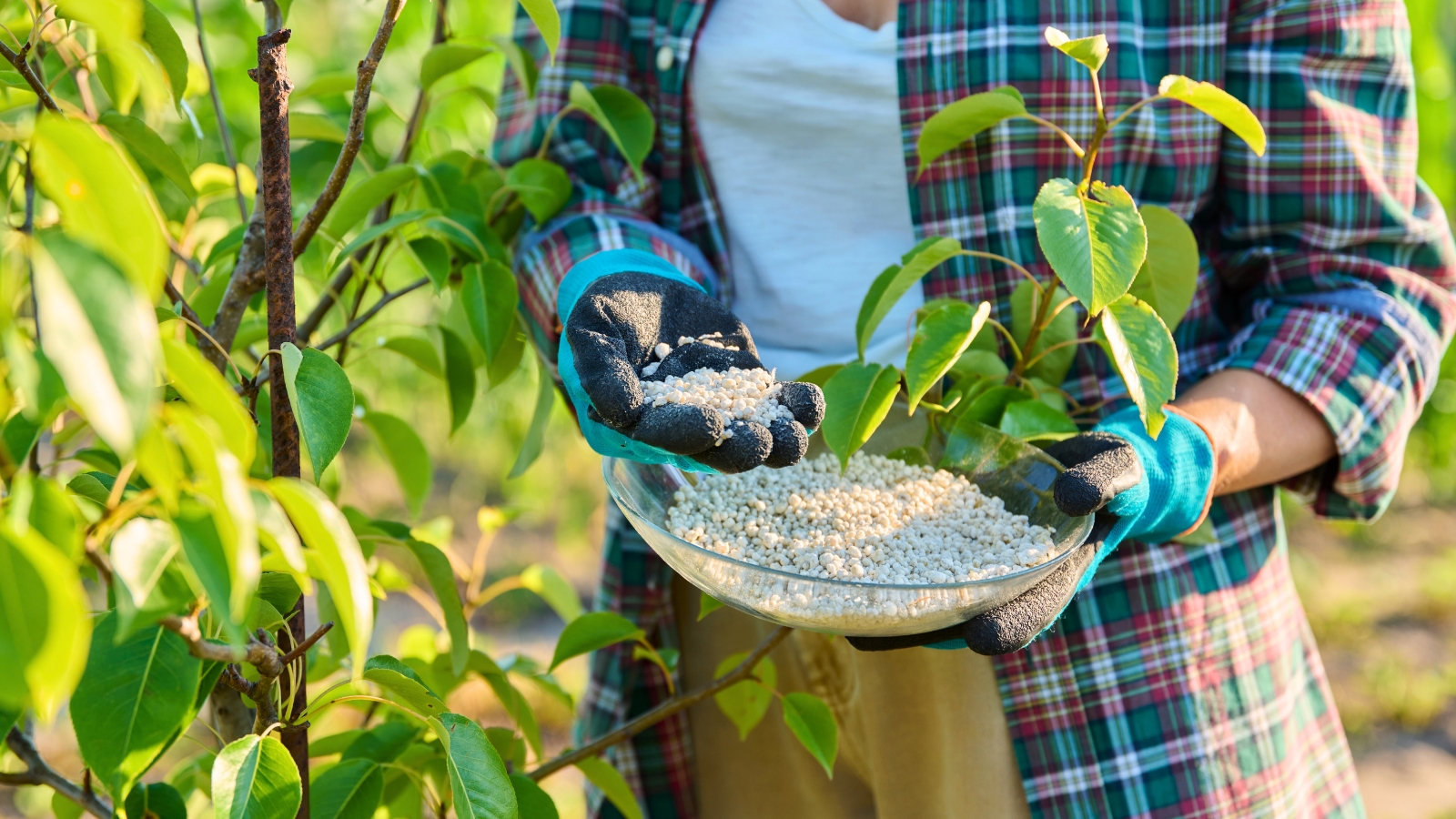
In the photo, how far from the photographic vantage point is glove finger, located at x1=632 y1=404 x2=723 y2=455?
59 cm

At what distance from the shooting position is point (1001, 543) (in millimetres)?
722

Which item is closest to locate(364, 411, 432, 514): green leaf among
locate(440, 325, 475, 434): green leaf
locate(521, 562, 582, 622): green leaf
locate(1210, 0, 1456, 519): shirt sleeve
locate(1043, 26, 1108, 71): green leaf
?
locate(440, 325, 475, 434): green leaf

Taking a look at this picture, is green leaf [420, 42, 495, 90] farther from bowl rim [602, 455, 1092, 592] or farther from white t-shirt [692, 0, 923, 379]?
bowl rim [602, 455, 1092, 592]

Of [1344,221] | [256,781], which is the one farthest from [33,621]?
[1344,221]

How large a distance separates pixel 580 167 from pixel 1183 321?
55 cm

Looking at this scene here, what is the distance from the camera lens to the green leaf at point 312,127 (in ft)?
2.74

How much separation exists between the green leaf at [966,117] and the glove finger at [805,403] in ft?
0.67

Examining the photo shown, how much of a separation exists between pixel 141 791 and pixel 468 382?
0.37 meters

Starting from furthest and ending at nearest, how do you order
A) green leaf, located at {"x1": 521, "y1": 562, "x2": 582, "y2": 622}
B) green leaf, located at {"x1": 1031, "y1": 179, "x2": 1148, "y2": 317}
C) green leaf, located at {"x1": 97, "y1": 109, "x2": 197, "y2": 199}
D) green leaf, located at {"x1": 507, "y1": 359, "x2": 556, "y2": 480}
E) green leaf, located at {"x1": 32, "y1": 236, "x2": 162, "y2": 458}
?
green leaf, located at {"x1": 521, "y1": 562, "x2": 582, "y2": 622}
green leaf, located at {"x1": 507, "y1": 359, "x2": 556, "y2": 480}
green leaf, located at {"x1": 97, "y1": 109, "x2": 197, "y2": 199}
green leaf, located at {"x1": 1031, "y1": 179, "x2": 1148, "y2": 317}
green leaf, located at {"x1": 32, "y1": 236, "x2": 162, "y2": 458}

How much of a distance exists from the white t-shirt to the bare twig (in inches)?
23.8

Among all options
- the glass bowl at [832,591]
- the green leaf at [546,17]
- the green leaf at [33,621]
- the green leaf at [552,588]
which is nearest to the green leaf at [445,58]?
the green leaf at [546,17]

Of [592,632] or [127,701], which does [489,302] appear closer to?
[592,632]

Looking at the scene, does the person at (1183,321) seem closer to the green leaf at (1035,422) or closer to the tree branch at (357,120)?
the green leaf at (1035,422)

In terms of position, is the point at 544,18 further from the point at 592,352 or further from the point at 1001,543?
the point at 1001,543
